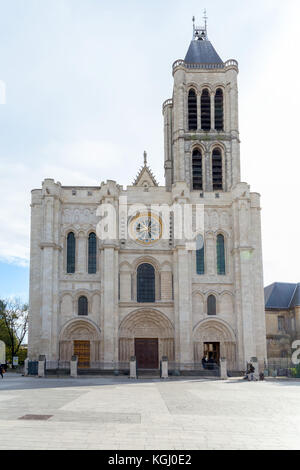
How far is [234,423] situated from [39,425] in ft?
14.9

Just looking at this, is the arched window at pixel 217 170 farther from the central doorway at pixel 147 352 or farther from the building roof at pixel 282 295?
the building roof at pixel 282 295

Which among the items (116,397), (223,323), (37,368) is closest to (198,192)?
(223,323)

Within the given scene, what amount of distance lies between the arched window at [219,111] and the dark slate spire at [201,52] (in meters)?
3.34

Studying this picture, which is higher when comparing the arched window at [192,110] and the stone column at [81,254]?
the arched window at [192,110]

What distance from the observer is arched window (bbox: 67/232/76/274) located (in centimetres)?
3994

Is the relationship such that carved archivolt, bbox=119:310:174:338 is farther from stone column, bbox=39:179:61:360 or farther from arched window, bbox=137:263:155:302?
stone column, bbox=39:179:61:360

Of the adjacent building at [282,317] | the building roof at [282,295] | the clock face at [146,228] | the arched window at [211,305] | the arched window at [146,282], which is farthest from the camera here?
the building roof at [282,295]

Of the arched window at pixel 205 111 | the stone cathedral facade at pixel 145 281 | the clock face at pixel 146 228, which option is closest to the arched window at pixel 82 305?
the stone cathedral facade at pixel 145 281

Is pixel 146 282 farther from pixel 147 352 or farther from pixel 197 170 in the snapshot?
pixel 197 170

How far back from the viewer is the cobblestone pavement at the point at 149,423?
941cm

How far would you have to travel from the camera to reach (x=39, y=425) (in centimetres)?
1127

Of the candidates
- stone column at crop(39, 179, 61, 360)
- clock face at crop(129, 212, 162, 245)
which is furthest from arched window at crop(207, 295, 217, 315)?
stone column at crop(39, 179, 61, 360)

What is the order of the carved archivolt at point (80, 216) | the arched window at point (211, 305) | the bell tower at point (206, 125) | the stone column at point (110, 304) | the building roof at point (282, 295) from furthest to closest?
the building roof at point (282, 295) → the bell tower at point (206, 125) → the carved archivolt at point (80, 216) → the arched window at point (211, 305) → the stone column at point (110, 304)
